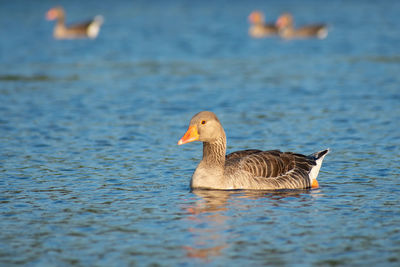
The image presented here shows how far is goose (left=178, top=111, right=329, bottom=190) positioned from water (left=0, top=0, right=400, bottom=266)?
0.25 m

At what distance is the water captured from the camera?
29.0 ft

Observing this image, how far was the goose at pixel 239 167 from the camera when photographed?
11.5 metres

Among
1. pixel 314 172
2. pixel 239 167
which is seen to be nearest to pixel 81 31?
pixel 239 167

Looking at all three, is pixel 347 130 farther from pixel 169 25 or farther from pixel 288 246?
pixel 169 25

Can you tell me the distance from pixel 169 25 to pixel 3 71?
16.6 metres

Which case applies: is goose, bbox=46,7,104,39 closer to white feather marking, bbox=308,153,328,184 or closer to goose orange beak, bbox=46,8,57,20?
goose orange beak, bbox=46,8,57,20

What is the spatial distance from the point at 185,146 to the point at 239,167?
4023mm

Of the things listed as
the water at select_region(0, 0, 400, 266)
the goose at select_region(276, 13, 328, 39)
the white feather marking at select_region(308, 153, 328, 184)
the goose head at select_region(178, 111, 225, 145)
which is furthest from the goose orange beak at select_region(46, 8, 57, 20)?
the white feather marking at select_region(308, 153, 328, 184)

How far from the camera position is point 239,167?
38.1 ft

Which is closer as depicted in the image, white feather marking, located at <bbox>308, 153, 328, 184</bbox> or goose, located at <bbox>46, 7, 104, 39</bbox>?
white feather marking, located at <bbox>308, 153, 328, 184</bbox>

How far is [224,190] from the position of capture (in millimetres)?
11531

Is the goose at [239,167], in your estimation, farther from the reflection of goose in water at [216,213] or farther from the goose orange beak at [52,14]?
the goose orange beak at [52,14]

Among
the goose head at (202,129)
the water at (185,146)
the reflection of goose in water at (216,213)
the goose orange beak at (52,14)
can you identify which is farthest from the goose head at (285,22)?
the reflection of goose in water at (216,213)

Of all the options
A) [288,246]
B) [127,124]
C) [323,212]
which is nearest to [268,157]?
[323,212]
